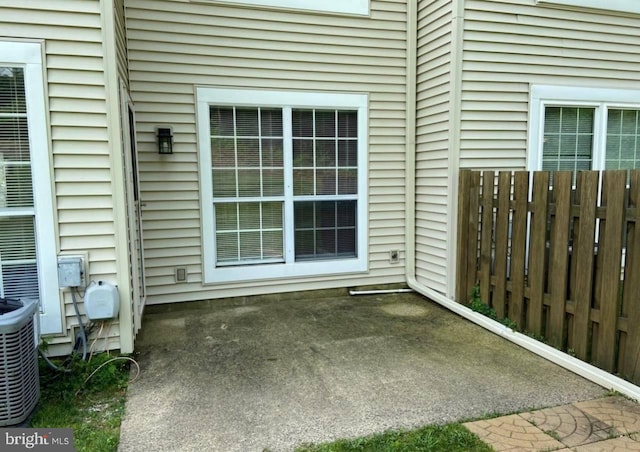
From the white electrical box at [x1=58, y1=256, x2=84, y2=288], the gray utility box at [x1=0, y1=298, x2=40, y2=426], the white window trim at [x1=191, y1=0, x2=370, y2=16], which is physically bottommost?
the gray utility box at [x1=0, y1=298, x2=40, y2=426]

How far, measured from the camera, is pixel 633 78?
16.5 feet

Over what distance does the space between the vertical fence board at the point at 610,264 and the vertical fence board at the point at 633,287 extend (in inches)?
2.2

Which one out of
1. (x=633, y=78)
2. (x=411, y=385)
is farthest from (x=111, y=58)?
(x=633, y=78)

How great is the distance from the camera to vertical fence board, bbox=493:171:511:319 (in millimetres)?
3818

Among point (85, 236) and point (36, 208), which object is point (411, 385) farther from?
point (36, 208)

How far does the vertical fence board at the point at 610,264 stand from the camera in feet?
9.30

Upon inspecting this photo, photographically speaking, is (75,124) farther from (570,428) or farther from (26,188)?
(570,428)

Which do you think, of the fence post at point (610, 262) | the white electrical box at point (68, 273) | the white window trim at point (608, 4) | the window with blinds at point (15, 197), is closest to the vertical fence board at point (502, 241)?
the fence post at point (610, 262)

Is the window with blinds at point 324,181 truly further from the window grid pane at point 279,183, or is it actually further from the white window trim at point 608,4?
the white window trim at point 608,4

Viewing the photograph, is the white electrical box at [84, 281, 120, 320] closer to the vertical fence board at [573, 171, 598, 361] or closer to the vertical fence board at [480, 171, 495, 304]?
the vertical fence board at [480, 171, 495, 304]

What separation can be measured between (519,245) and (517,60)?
2.18 meters

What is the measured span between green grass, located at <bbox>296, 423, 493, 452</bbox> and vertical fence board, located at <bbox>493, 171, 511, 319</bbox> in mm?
1953

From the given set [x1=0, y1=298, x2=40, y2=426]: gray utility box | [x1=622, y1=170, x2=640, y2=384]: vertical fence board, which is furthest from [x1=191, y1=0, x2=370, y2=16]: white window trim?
[x1=0, y1=298, x2=40, y2=426]: gray utility box

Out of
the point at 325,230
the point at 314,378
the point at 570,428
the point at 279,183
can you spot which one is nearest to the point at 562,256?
the point at 570,428
